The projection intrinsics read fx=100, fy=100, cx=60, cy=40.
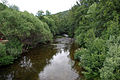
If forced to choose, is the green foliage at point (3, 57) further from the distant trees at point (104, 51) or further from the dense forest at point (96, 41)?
the distant trees at point (104, 51)

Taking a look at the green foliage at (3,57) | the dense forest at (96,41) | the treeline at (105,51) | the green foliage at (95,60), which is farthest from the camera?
the green foliage at (3,57)

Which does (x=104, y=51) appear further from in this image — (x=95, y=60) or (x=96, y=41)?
(x=96, y=41)

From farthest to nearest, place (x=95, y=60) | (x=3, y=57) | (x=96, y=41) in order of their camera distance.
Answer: (x=3, y=57) < (x=96, y=41) < (x=95, y=60)

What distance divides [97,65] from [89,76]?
4.05 ft

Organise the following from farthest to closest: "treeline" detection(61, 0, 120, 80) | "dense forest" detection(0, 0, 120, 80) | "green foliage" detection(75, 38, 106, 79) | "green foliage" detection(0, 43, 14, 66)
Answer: "green foliage" detection(0, 43, 14, 66)
"green foliage" detection(75, 38, 106, 79)
"dense forest" detection(0, 0, 120, 80)
"treeline" detection(61, 0, 120, 80)

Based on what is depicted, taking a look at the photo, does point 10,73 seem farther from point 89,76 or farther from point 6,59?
point 89,76

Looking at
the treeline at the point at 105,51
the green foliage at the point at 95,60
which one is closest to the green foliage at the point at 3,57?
the treeline at the point at 105,51

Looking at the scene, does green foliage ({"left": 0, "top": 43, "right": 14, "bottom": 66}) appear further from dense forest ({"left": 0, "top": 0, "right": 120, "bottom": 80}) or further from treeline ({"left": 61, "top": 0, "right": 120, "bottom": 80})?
treeline ({"left": 61, "top": 0, "right": 120, "bottom": 80})

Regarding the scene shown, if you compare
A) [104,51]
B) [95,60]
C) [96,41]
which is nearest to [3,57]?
[95,60]

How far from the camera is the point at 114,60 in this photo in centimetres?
682

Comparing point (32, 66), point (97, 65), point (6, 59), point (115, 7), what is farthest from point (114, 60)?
point (6, 59)

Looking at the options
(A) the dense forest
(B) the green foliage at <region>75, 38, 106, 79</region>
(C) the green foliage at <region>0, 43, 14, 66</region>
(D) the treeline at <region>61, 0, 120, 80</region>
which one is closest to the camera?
(D) the treeline at <region>61, 0, 120, 80</region>

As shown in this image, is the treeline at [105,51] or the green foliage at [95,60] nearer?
the treeline at [105,51]

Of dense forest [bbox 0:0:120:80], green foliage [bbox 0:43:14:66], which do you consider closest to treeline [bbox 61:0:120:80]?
dense forest [bbox 0:0:120:80]
